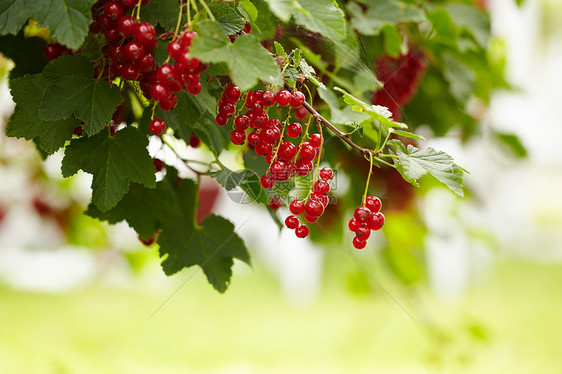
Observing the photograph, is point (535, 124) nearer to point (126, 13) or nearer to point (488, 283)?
point (488, 283)

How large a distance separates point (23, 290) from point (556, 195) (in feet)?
11.5

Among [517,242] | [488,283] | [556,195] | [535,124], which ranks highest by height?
[535,124]

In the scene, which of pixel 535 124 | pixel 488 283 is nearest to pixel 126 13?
pixel 488 283

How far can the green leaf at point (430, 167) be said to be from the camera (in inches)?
11.7

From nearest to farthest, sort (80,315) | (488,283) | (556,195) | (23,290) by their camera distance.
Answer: (80,315)
(23,290)
(488,283)
(556,195)

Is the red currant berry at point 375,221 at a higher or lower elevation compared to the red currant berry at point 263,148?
lower

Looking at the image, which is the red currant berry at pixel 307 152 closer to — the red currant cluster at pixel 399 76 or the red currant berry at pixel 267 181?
the red currant berry at pixel 267 181

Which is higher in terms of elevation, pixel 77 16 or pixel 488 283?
pixel 77 16

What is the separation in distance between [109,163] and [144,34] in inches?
4.0

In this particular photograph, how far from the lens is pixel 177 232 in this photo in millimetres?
429

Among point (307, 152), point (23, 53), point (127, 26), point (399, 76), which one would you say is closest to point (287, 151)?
point (307, 152)

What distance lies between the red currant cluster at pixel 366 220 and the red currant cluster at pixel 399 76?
247 millimetres

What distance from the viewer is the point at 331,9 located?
0.29m

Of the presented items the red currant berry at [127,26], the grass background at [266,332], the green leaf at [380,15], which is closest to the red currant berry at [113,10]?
the red currant berry at [127,26]
